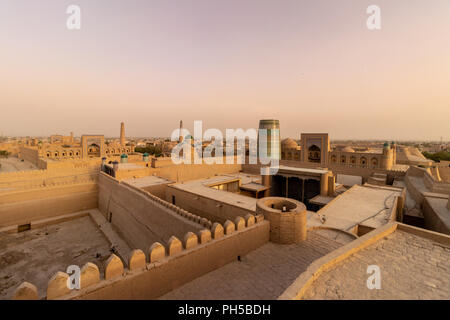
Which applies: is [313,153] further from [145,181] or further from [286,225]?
[286,225]

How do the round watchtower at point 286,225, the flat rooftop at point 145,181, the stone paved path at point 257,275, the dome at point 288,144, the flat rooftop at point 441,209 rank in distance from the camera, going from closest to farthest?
the stone paved path at point 257,275, the round watchtower at point 286,225, the flat rooftop at point 441,209, the flat rooftop at point 145,181, the dome at point 288,144

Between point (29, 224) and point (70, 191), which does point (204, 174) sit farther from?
point (29, 224)

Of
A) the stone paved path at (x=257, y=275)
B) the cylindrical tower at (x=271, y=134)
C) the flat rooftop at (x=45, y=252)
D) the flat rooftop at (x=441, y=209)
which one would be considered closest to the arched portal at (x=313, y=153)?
the cylindrical tower at (x=271, y=134)

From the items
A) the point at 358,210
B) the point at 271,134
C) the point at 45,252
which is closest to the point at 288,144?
the point at 271,134

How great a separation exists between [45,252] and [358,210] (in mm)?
21333

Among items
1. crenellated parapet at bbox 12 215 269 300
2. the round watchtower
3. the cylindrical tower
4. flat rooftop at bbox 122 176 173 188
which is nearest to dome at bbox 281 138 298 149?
the cylindrical tower

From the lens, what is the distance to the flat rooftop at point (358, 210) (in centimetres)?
1126

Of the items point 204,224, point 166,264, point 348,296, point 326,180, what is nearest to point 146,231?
point 204,224

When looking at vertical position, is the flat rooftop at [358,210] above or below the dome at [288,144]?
below

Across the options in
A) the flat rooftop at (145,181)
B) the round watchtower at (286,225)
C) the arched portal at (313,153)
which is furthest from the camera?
the arched portal at (313,153)

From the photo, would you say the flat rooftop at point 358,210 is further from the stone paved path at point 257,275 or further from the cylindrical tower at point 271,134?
the cylindrical tower at point 271,134

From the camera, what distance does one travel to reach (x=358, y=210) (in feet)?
43.8

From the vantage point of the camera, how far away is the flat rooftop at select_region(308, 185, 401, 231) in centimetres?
1126

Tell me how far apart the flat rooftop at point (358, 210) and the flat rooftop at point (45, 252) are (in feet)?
46.6
